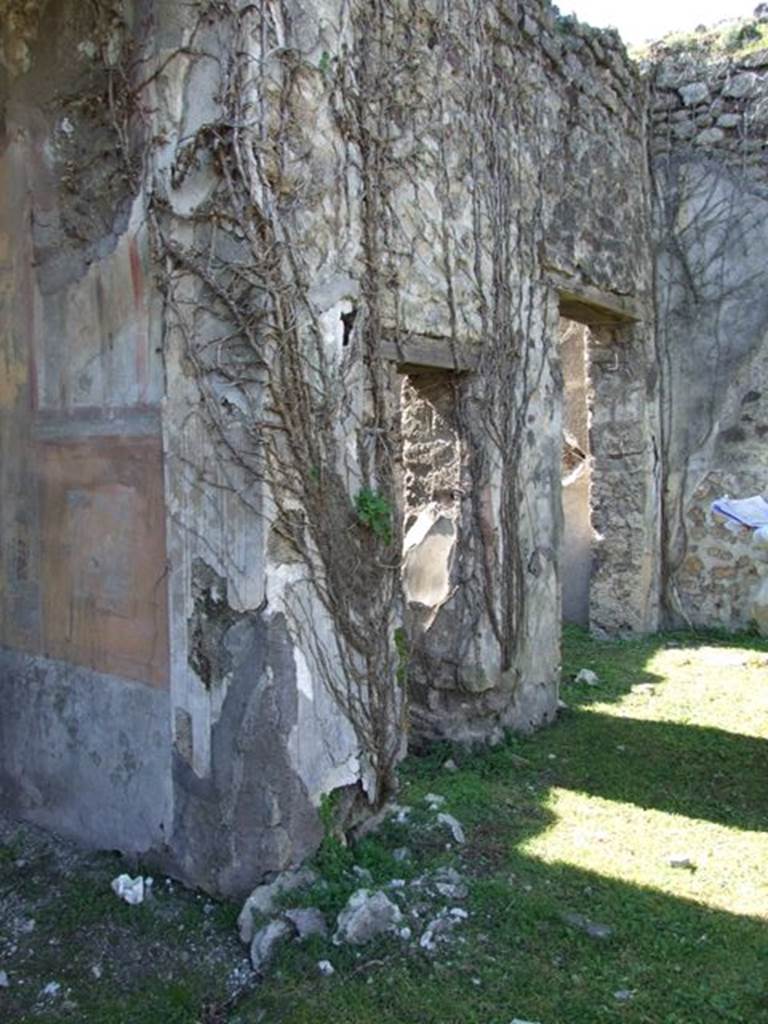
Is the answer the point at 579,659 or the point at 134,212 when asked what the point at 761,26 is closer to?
the point at 579,659

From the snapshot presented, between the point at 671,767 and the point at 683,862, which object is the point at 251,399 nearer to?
the point at 683,862

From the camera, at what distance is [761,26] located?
758 cm

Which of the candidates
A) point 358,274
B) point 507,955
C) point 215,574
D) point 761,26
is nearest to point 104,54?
point 358,274

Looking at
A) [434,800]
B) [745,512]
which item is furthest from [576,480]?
[434,800]

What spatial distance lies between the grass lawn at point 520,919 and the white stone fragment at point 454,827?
0.10 ft

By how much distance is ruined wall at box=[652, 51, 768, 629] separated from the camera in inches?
290

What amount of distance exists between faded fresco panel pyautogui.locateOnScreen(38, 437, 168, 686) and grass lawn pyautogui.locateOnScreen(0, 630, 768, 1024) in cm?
81

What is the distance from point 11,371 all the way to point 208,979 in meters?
2.40

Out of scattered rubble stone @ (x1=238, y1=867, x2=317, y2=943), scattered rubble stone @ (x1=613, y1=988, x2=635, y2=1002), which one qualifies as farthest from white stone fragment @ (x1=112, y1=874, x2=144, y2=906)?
scattered rubble stone @ (x1=613, y1=988, x2=635, y2=1002)

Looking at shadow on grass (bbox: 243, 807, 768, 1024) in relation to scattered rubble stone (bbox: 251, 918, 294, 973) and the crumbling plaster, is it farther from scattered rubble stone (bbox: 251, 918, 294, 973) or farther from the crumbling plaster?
the crumbling plaster

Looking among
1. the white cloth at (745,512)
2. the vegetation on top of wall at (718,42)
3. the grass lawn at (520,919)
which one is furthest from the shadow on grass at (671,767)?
the vegetation on top of wall at (718,42)

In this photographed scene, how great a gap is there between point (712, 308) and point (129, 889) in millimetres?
6280

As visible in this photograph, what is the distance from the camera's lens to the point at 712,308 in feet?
24.7

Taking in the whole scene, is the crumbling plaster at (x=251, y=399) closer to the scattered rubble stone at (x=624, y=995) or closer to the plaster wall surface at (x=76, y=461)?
the plaster wall surface at (x=76, y=461)
